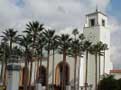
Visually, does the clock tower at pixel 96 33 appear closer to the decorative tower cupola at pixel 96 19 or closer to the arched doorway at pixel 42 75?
the decorative tower cupola at pixel 96 19

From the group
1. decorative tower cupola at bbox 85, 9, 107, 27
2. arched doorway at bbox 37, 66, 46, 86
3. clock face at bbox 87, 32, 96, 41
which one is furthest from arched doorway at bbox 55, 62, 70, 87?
decorative tower cupola at bbox 85, 9, 107, 27

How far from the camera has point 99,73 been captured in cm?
8219

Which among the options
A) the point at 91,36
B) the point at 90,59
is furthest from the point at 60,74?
the point at 91,36

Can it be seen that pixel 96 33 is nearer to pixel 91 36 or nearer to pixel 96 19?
pixel 91 36

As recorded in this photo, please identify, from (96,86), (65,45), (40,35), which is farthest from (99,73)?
(40,35)

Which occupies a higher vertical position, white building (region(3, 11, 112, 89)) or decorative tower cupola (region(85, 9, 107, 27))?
decorative tower cupola (region(85, 9, 107, 27))

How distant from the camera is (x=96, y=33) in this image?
87000 mm

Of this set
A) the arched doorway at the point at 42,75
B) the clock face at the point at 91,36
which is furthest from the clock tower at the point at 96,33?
the arched doorway at the point at 42,75

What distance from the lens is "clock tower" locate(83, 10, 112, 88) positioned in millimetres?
84750

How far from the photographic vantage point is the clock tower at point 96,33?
84.8 m

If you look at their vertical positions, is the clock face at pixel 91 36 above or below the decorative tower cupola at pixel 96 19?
below

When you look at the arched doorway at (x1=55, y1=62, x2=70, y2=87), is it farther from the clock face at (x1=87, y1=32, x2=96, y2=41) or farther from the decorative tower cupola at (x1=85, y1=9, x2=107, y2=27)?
A: the decorative tower cupola at (x1=85, y1=9, x2=107, y2=27)

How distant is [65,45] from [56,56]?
63.1 feet

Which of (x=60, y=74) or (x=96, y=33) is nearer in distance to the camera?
(x=96, y=33)
